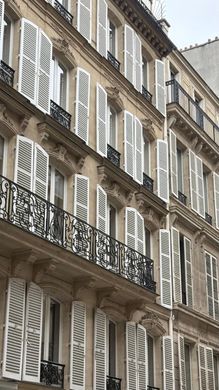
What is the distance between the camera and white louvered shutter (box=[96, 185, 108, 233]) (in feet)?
52.6

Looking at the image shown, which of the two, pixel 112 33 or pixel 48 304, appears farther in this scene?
pixel 112 33

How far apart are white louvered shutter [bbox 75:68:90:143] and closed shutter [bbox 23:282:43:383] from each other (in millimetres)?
4356

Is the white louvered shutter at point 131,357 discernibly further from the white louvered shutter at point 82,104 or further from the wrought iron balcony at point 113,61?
the wrought iron balcony at point 113,61

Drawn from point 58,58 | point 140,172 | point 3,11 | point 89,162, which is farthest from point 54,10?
point 140,172

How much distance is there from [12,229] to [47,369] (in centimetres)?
322

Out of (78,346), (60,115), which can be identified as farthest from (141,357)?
(60,115)

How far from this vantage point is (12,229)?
1188 centimetres

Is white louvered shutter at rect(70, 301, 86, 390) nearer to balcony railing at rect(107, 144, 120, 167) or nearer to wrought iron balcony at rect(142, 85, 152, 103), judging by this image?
balcony railing at rect(107, 144, 120, 167)

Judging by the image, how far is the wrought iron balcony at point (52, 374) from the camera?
1324cm

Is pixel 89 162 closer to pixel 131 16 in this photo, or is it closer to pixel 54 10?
pixel 54 10

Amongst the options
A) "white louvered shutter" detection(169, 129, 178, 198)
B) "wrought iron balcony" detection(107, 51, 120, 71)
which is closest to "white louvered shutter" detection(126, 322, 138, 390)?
"white louvered shutter" detection(169, 129, 178, 198)

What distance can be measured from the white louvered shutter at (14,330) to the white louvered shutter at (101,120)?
198 inches

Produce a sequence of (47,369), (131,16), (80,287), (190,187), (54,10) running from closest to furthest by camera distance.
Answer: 1. (47,369)
2. (80,287)
3. (54,10)
4. (131,16)
5. (190,187)

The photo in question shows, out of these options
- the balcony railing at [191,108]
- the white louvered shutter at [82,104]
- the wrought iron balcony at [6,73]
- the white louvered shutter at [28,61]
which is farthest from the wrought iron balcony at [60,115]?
the balcony railing at [191,108]
